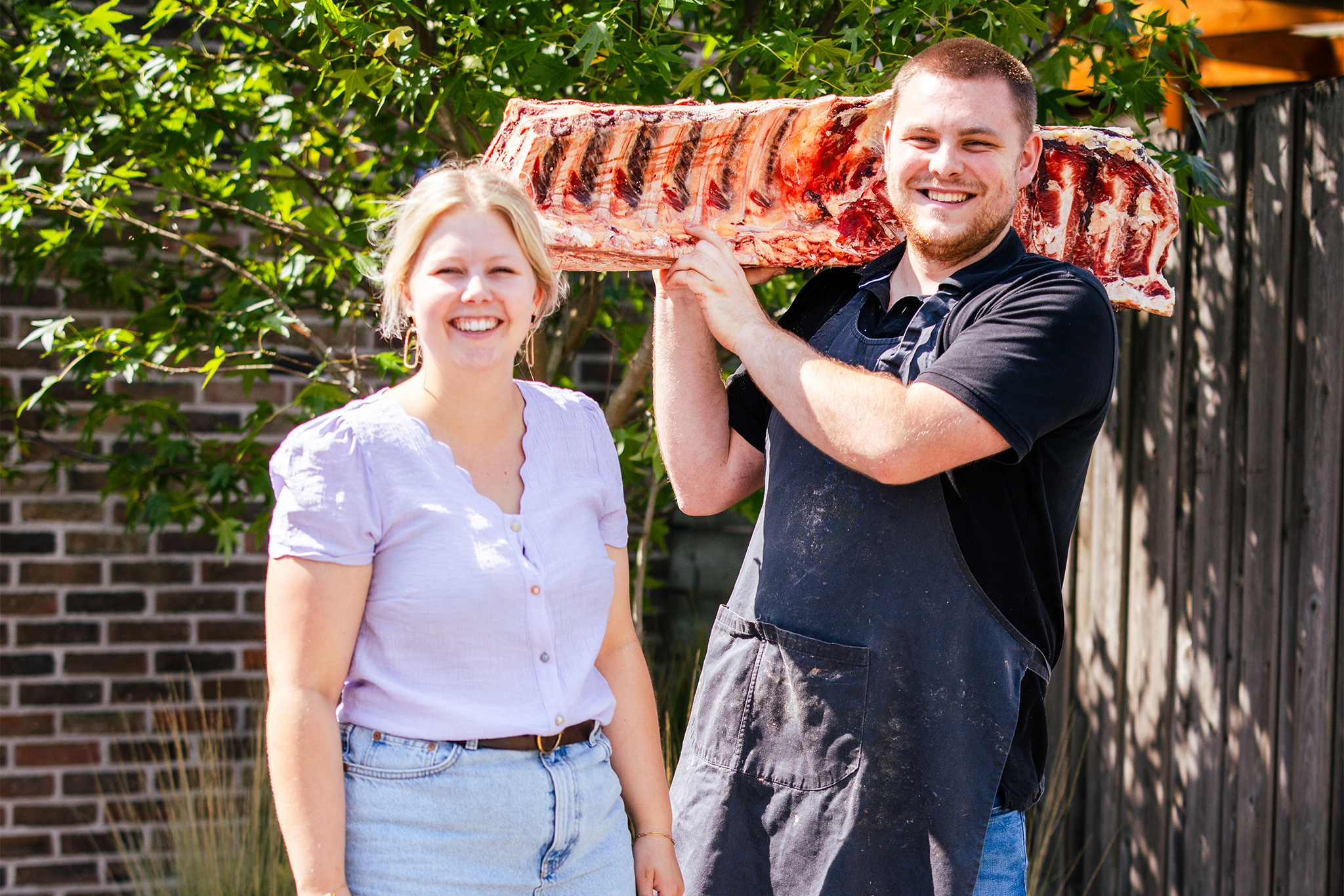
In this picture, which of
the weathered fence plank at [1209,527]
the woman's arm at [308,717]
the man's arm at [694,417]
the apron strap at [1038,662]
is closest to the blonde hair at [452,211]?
the man's arm at [694,417]

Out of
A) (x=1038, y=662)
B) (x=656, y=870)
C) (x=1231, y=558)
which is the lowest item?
(x=656, y=870)

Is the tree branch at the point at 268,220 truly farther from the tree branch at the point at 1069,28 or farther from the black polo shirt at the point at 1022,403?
the tree branch at the point at 1069,28

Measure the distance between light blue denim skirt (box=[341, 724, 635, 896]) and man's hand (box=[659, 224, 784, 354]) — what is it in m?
0.75

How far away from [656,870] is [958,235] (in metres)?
1.13

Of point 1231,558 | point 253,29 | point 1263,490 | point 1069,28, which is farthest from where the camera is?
point 1231,558

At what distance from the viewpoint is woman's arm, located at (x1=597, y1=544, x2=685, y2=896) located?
1.77m

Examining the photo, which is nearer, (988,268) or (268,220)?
(988,268)

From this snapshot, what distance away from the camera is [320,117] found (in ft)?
10.3

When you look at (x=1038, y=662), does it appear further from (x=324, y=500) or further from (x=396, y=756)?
(x=324, y=500)

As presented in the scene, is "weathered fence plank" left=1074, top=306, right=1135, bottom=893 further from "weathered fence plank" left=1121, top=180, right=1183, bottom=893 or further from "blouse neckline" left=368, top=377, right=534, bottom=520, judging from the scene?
"blouse neckline" left=368, top=377, right=534, bottom=520

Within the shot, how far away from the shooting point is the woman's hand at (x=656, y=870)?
1.76 metres

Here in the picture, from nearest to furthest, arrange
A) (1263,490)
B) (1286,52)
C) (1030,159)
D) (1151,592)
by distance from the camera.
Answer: (1030,159) → (1263,490) → (1286,52) → (1151,592)

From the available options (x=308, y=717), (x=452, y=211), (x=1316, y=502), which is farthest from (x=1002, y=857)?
(x=1316, y=502)

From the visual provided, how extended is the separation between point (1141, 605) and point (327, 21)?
2.72 m
